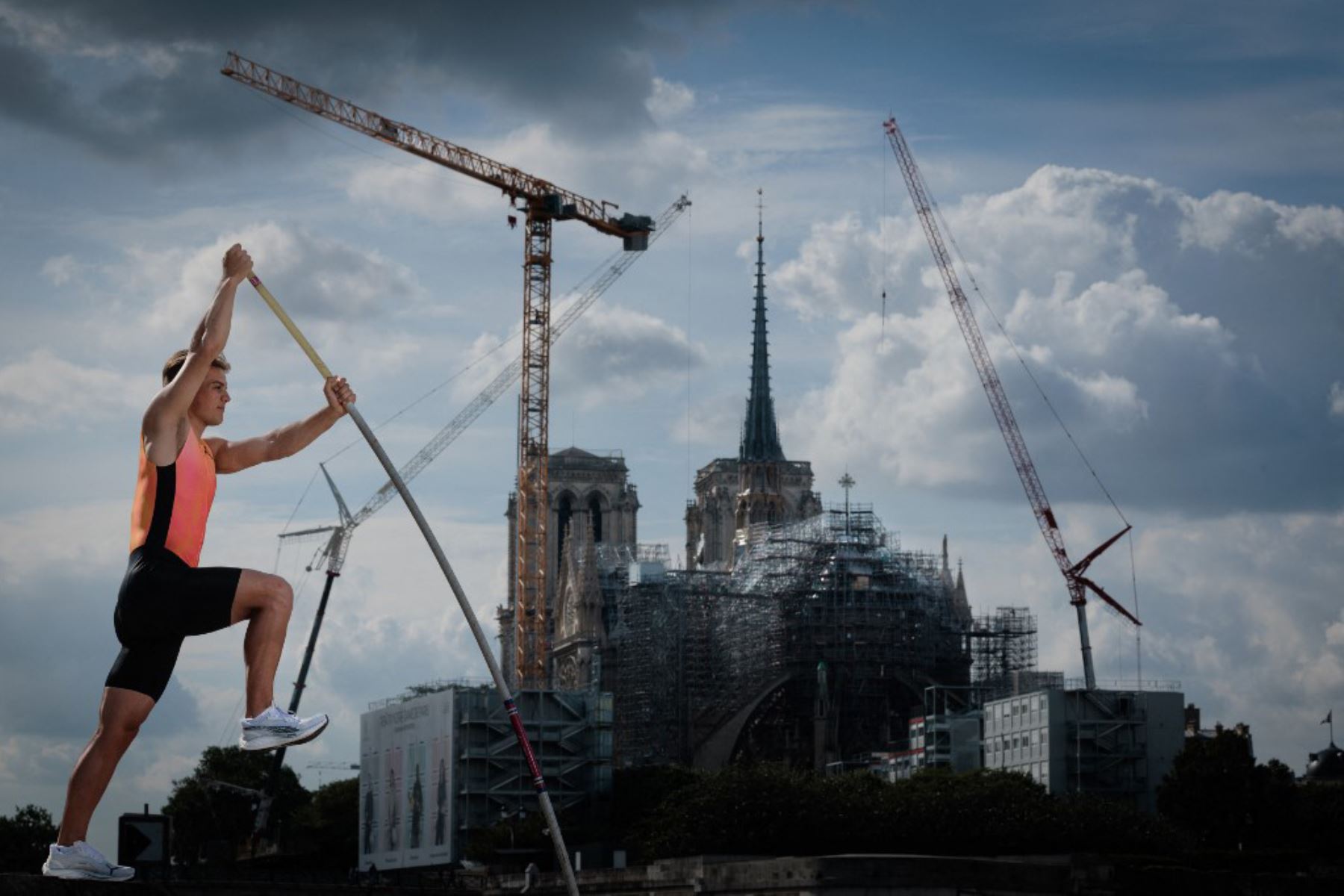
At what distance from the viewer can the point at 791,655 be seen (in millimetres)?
174375

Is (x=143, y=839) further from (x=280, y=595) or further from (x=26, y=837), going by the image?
(x=26, y=837)

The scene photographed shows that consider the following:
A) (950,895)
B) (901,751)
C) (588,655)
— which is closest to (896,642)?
(901,751)

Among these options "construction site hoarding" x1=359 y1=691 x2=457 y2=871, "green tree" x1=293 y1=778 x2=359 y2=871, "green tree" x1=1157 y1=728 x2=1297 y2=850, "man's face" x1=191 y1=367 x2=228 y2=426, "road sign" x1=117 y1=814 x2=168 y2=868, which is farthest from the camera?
"green tree" x1=293 y1=778 x2=359 y2=871

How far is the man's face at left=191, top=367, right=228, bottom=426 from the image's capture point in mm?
15414

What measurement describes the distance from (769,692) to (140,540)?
161591 millimetres

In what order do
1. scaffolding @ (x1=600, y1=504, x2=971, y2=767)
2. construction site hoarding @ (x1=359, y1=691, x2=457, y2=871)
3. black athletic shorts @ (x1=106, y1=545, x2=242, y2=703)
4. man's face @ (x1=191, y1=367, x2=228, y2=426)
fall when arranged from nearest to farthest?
black athletic shorts @ (x1=106, y1=545, x2=242, y2=703) → man's face @ (x1=191, y1=367, x2=228, y2=426) → construction site hoarding @ (x1=359, y1=691, x2=457, y2=871) → scaffolding @ (x1=600, y1=504, x2=971, y2=767)

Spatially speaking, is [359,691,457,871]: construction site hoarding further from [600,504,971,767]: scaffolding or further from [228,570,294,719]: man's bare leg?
[228,570,294,719]: man's bare leg

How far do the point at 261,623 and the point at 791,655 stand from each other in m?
161

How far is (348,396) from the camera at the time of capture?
16.3m

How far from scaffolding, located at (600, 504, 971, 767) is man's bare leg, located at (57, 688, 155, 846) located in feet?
519

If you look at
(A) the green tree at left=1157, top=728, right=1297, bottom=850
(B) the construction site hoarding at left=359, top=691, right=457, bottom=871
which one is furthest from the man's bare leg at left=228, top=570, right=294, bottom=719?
(B) the construction site hoarding at left=359, top=691, right=457, bottom=871

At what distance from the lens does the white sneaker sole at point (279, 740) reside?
48.4ft

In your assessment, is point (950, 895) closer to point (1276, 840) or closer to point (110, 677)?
point (110, 677)

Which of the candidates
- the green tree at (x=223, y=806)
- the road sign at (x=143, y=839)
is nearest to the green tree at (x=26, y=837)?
the green tree at (x=223, y=806)
